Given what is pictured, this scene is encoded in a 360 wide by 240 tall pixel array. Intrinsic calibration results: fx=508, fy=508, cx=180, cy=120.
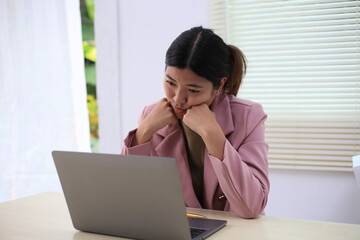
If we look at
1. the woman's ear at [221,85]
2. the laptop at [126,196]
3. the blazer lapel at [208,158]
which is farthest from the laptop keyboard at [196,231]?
the woman's ear at [221,85]

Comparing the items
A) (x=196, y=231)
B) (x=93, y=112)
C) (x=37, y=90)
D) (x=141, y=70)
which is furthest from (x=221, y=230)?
(x=93, y=112)

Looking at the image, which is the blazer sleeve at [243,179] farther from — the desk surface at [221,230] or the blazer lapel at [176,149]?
the blazer lapel at [176,149]

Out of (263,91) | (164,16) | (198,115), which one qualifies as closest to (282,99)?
(263,91)

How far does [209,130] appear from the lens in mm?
1653

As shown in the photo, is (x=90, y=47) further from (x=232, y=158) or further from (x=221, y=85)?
(x=232, y=158)

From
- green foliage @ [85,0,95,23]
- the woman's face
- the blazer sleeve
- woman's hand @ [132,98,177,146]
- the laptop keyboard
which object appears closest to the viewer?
the laptop keyboard

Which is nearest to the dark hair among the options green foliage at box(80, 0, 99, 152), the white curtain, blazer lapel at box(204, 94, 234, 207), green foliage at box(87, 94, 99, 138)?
blazer lapel at box(204, 94, 234, 207)

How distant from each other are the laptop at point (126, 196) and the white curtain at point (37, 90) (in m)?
2.06

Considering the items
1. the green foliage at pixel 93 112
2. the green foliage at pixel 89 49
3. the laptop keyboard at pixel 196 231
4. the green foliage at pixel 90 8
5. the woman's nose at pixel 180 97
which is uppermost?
the green foliage at pixel 90 8

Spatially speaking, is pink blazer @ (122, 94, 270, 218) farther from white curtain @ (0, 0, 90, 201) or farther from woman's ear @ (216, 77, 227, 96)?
white curtain @ (0, 0, 90, 201)

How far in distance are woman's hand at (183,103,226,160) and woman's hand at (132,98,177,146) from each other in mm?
105

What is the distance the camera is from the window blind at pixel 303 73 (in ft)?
8.71

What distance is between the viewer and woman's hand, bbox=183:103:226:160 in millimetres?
1618

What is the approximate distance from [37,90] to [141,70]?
2.40ft
